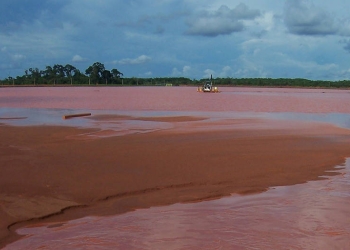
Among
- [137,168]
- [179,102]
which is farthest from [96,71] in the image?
[137,168]

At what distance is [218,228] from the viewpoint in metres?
5.38

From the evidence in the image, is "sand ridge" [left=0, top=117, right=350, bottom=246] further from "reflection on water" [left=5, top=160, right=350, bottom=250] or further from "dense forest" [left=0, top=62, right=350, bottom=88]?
"dense forest" [left=0, top=62, right=350, bottom=88]

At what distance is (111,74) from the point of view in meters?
109

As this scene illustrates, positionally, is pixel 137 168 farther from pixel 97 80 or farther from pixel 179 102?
pixel 97 80

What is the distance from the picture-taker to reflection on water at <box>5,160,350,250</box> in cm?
489

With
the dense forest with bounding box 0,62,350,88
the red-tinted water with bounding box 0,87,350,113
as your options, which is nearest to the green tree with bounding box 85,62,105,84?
the dense forest with bounding box 0,62,350,88

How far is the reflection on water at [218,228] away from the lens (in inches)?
193

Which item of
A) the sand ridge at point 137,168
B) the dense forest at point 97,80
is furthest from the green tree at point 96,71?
the sand ridge at point 137,168

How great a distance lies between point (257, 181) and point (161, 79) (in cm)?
13173

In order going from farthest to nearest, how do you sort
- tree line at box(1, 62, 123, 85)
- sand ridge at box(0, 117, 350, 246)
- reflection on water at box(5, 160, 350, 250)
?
tree line at box(1, 62, 123, 85)
sand ridge at box(0, 117, 350, 246)
reflection on water at box(5, 160, 350, 250)

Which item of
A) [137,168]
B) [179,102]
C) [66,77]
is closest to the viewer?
[137,168]

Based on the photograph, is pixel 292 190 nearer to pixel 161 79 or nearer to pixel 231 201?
pixel 231 201

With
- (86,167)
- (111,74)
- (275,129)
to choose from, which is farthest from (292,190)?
(111,74)

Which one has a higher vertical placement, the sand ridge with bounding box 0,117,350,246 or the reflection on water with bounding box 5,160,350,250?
the sand ridge with bounding box 0,117,350,246
